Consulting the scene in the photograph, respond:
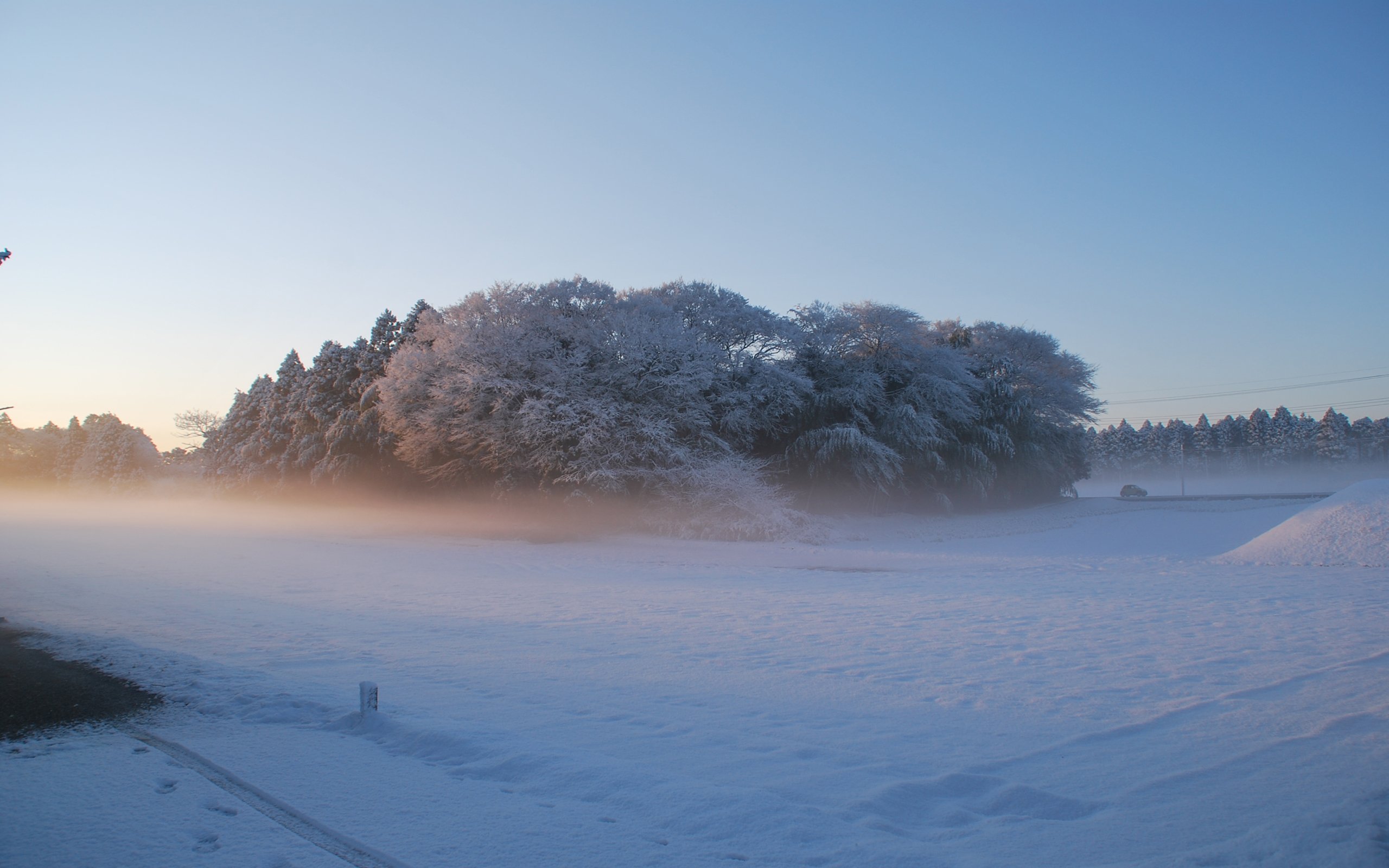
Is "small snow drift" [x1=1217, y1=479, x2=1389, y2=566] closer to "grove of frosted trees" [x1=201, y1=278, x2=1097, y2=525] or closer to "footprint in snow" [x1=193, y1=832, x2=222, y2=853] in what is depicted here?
"grove of frosted trees" [x1=201, y1=278, x2=1097, y2=525]

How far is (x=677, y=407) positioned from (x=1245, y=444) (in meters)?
106

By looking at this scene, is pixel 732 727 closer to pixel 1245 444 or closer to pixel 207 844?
pixel 207 844

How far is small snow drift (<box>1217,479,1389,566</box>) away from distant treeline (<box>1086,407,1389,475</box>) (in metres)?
81.9

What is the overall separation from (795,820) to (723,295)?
100 ft

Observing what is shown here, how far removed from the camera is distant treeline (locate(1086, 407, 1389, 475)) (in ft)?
300

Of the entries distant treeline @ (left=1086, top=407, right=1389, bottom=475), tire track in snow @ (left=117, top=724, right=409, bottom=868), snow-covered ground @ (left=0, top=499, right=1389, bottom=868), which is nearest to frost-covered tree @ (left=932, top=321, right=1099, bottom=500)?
snow-covered ground @ (left=0, top=499, right=1389, bottom=868)

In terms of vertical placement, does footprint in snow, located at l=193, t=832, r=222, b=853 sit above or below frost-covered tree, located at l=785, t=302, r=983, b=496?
below

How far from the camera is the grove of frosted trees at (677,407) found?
2720 centimetres

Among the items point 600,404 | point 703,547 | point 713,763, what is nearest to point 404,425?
point 600,404

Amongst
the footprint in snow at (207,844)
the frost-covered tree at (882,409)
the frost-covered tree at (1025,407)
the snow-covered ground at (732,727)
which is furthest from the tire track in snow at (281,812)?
the frost-covered tree at (1025,407)

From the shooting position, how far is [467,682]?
684cm

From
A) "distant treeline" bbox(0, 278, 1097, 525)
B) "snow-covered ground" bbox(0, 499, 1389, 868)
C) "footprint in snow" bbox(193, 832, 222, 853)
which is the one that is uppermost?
"distant treeline" bbox(0, 278, 1097, 525)

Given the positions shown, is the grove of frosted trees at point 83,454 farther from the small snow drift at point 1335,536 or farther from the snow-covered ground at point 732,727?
the small snow drift at point 1335,536

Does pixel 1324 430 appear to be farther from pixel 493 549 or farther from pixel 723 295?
pixel 493 549
